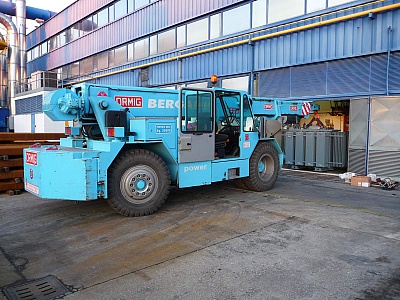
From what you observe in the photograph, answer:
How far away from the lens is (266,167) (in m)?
8.84

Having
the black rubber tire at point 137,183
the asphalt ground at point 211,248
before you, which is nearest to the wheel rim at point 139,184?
the black rubber tire at point 137,183

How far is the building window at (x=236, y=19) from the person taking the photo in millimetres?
13348

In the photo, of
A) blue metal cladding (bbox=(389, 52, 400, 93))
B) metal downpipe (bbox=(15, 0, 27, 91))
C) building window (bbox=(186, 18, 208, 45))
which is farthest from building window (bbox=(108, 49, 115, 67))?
blue metal cladding (bbox=(389, 52, 400, 93))

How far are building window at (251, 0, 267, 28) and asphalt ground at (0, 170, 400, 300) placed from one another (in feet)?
25.5

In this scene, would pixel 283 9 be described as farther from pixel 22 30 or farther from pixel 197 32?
pixel 22 30

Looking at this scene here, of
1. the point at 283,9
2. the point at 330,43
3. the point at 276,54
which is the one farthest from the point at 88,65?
the point at 330,43

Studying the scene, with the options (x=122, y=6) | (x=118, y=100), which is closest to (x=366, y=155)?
(x=118, y=100)

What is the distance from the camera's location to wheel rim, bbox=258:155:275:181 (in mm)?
8681

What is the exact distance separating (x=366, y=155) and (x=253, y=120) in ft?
13.8

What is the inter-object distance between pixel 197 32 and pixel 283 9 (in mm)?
4666

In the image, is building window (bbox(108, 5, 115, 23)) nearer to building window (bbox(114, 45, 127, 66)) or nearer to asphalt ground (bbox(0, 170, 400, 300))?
building window (bbox(114, 45, 127, 66))

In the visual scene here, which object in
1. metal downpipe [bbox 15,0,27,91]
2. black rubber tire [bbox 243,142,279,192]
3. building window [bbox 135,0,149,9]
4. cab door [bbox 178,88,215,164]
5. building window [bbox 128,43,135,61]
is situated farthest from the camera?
metal downpipe [bbox 15,0,27,91]

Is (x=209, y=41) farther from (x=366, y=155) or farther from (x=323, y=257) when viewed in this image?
(x=323, y=257)

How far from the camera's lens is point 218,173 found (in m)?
7.39
